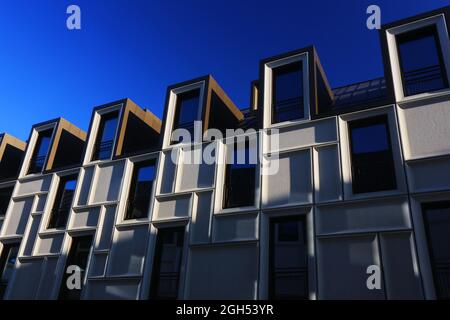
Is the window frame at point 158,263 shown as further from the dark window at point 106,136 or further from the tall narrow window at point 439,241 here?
the tall narrow window at point 439,241

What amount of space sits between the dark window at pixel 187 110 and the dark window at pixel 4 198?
344 inches

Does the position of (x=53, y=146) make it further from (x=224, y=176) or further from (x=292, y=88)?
(x=292, y=88)

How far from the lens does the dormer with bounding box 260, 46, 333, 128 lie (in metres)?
11.9

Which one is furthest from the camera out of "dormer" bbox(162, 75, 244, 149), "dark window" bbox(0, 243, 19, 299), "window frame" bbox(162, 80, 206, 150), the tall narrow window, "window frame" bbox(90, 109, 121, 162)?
"window frame" bbox(90, 109, 121, 162)

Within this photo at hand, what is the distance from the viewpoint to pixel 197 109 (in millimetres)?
14008

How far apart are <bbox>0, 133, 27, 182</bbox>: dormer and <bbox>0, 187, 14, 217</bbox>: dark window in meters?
1.12

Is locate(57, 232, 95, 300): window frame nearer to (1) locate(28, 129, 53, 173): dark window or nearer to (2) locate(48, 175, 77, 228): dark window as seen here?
(2) locate(48, 175, 77, 228): dark window

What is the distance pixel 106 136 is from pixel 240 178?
683 centimetres

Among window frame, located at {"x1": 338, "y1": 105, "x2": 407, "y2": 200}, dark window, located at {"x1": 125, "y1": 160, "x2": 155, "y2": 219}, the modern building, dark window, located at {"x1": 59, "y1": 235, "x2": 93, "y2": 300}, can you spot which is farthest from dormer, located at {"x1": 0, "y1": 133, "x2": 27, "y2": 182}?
window frame, located at {"x1": 338, "y1": 105, "x2": 407, "y2": 200}

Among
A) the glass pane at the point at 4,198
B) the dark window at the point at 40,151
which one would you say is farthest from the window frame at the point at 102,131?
the glass pane at the point at 4,198

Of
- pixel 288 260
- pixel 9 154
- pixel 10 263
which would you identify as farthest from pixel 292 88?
pixel 9 154

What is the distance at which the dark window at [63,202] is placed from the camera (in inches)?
572
